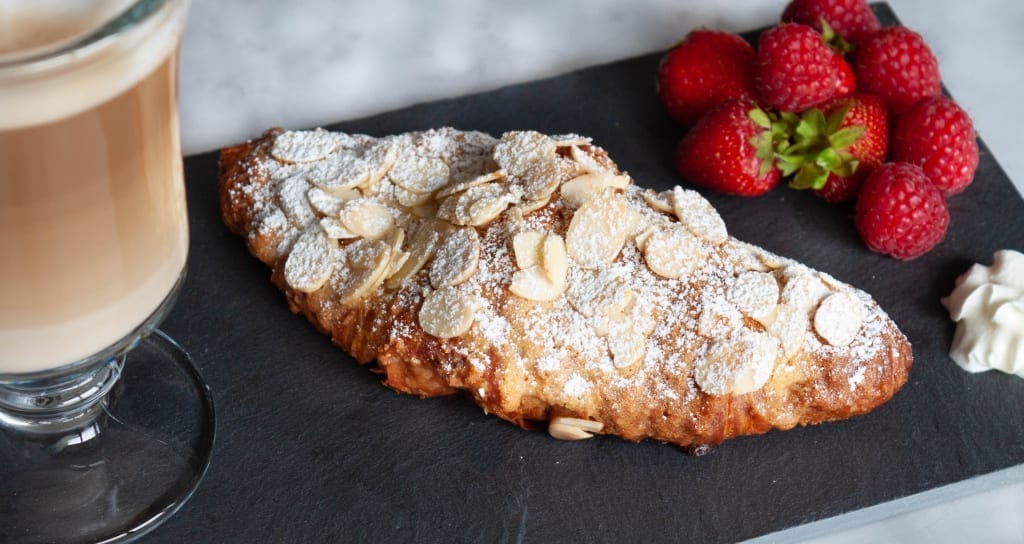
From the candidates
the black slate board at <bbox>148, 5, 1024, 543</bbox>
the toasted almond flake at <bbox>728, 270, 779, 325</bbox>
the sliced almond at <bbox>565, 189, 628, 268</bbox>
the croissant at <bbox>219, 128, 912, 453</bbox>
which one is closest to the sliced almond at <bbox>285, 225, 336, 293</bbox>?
the croissant at <bbox>219, 128, 912, 453</bbox>

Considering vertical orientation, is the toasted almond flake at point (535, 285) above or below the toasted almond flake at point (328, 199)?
above

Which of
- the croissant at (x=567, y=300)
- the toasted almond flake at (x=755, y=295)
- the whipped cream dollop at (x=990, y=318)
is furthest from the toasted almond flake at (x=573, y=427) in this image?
the whipped cream dollop at (x=990, y=318)

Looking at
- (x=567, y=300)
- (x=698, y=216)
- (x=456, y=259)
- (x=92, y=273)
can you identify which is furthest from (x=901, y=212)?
(x=92, y=273)

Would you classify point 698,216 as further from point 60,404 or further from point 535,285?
point 60,404

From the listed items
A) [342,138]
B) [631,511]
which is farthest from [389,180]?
[631,511]

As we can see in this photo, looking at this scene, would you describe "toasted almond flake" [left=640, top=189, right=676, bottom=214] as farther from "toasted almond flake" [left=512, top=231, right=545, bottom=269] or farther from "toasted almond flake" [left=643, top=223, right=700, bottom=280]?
"toasted almond flake" [left=512, top=231, right=545, bottom=269]

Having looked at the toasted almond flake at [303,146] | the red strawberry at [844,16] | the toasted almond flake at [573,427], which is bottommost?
the toasted almond flake at [573,427]

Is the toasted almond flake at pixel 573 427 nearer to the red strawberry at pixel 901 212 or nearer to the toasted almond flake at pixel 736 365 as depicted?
the toasted almond flake at pixel 736 365
